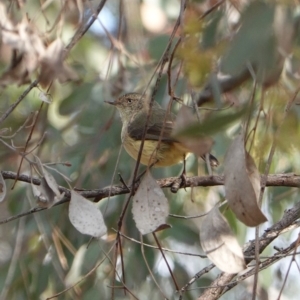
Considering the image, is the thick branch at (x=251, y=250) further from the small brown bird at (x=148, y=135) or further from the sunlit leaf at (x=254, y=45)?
the sunlit leaf at (x=254, y=45)

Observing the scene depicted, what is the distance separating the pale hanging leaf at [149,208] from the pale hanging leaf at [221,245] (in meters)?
0.14

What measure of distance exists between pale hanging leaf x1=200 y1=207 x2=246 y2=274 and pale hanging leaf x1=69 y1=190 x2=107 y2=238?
292 millimetres

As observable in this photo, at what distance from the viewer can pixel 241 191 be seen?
1.51 metres

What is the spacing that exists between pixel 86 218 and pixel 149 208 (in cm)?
17

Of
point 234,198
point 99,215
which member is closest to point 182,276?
point 99,215

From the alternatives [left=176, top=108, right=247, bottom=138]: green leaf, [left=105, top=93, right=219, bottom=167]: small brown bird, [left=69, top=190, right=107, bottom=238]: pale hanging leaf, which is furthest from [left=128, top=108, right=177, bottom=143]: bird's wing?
[left=176, top=108, right=247, bottom=138]: green leaf

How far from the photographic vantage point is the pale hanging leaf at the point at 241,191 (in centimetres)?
150

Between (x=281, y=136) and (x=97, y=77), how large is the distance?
2.14 metres

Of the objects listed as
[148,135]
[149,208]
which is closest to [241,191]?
[149,208]

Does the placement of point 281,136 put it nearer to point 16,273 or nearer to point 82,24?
point 82,24

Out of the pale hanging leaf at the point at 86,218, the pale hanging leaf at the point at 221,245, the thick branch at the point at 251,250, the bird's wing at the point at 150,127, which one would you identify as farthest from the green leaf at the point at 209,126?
the bird's wing at the point at 150,127

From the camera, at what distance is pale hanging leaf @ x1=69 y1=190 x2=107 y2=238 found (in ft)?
5.89

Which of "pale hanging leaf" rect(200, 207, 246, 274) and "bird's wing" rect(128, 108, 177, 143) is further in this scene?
"bird's wing" rect(128, 108, 177, 143)

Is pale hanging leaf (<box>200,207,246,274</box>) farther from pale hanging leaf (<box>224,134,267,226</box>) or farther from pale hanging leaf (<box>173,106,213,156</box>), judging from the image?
pale hanging leaf (<box>173,106,213,156</box>)
